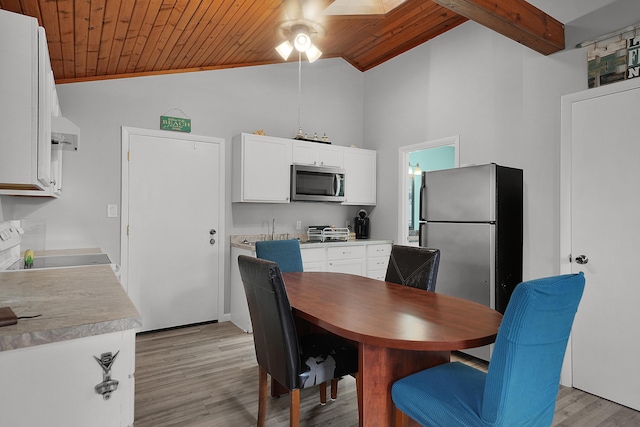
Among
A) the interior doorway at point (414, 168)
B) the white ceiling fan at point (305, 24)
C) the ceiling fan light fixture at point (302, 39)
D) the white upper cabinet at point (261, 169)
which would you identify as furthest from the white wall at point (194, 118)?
the ceiling fan light fixture at point (302, 39)

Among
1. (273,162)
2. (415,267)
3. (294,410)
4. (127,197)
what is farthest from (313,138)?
(294,410)

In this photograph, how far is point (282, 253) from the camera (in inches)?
121

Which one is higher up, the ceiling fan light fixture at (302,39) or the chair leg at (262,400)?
the ceiling fan light fixture at (302,39)

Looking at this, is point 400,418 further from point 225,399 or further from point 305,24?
point 305,24

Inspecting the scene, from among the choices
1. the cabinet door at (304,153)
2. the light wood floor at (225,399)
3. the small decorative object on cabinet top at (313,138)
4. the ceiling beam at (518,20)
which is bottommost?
the light wood floor at (225,399)

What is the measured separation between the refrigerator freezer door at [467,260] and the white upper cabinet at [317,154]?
1.62 meters

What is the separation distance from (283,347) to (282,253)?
138 cm

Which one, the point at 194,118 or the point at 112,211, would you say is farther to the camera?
the point at 194,118

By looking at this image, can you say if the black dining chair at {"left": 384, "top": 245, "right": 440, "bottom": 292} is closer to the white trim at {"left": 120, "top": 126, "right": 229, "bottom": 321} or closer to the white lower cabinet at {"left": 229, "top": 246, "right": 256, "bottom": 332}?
the white lower cabinet at {"left": 229, "top": 246, "right": 256, "bottom": 332}

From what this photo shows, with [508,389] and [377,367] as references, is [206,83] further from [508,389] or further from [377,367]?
[508,389]

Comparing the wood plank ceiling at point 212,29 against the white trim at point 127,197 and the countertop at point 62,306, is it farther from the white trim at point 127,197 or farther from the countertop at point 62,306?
the countertop at point 62,306

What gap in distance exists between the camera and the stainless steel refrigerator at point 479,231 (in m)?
2.88

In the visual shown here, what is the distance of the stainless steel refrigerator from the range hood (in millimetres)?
2707

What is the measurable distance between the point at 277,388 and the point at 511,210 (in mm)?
2256
